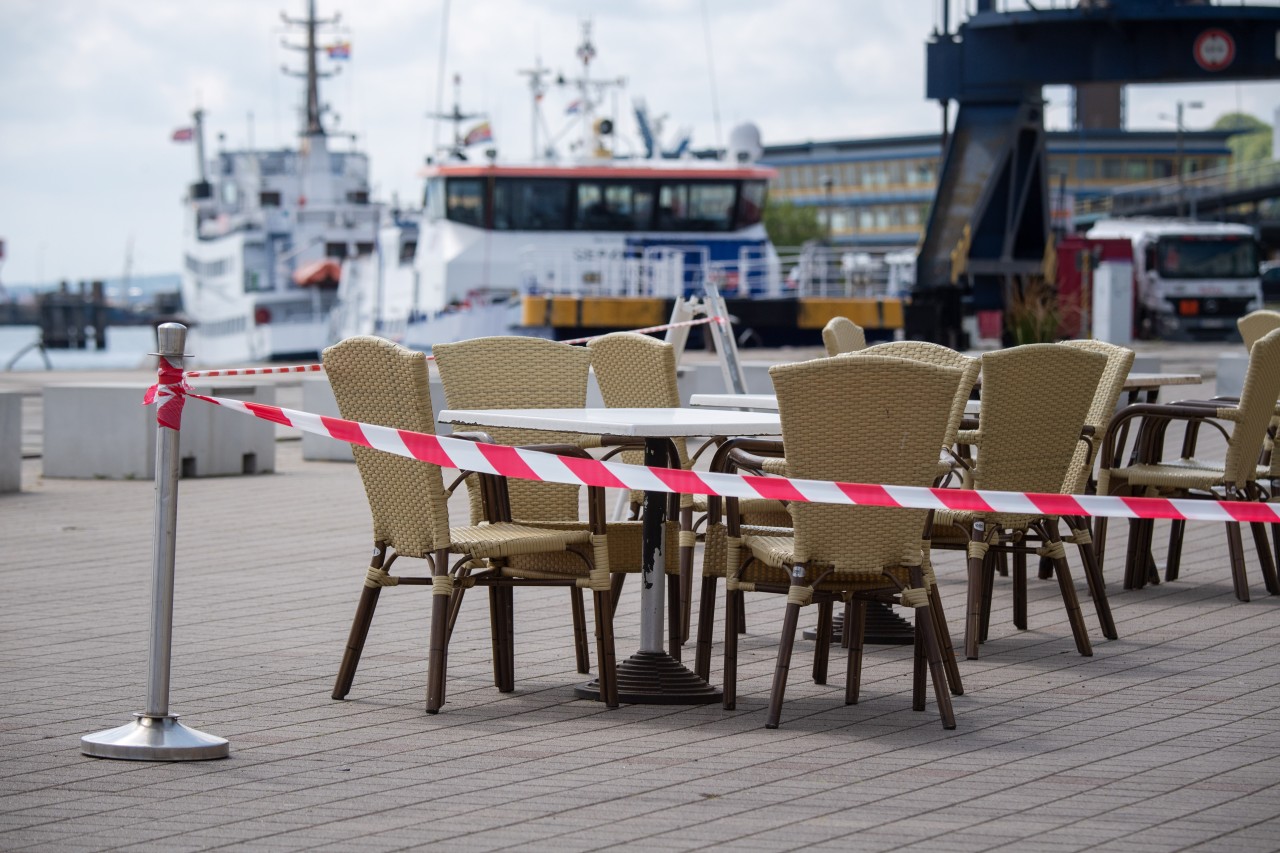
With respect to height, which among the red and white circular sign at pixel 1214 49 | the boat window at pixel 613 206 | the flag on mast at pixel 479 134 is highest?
the flag on mast at pixel 479 134

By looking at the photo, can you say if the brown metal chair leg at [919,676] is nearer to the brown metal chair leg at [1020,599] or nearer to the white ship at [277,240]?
the brown metal chair leg at [1020,599]

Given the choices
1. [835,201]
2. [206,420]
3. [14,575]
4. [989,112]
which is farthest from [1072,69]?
[835,201]

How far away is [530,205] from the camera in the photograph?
30.6 m

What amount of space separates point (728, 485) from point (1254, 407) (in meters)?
3.16

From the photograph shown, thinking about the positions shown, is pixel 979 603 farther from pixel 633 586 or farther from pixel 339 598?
pixel 339 598

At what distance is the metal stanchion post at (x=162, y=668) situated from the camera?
441 cm

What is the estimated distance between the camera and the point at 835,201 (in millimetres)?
118000

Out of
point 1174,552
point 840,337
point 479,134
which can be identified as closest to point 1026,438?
point 1174,552

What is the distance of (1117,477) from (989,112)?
17442mm

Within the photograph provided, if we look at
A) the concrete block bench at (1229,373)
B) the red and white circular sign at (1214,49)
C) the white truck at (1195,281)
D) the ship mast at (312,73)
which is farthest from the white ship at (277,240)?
the concrete block bench at (1229,373)

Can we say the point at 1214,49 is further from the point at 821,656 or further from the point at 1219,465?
the point at 821,656

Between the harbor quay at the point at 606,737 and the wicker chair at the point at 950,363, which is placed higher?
the wicker chair at the point at 950,363

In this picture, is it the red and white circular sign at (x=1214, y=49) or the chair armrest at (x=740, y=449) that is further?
the red and white circular sign at (x=1214, y=49)

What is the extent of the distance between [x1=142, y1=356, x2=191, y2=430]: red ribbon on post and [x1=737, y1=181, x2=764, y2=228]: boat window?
2681 centimetres
